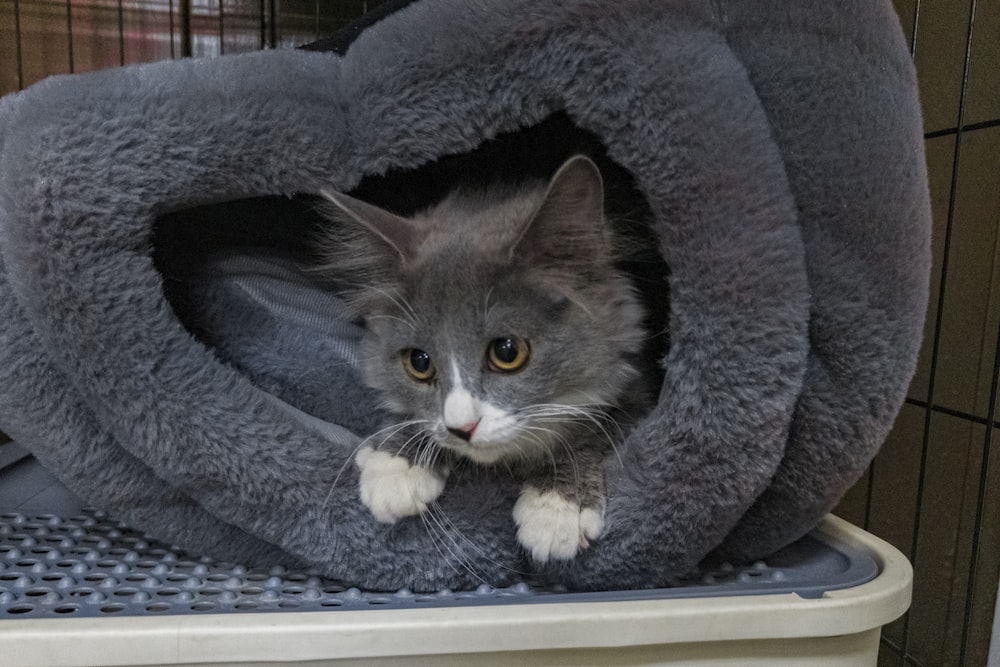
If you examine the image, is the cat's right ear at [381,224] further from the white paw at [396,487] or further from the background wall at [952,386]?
the background wall at [952,386]

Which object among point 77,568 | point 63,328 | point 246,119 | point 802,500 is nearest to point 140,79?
point 246,119

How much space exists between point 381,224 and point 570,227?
0.28 m

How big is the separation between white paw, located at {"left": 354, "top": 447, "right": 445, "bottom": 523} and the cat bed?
20mm

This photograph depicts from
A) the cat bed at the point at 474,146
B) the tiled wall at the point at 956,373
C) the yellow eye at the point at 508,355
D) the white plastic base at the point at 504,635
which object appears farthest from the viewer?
the tiled wall at the point at 956,373

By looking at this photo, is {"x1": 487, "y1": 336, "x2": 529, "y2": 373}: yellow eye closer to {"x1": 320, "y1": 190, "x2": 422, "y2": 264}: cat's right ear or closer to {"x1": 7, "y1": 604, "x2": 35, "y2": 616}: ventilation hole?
{"x1": 320, "y1": 190, "x2": 422, "y2": 264}: cat's right ear

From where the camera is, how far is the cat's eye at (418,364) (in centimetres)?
103

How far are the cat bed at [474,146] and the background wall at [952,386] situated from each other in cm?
78

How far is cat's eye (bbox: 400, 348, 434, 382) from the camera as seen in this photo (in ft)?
3.37

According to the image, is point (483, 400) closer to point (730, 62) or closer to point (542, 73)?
point (542, 73)

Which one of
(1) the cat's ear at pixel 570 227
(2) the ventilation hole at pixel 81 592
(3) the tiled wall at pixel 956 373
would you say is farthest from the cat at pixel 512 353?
(3) the tiled wall at pixel 956 373

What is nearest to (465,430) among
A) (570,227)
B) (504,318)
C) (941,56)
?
(504,318)

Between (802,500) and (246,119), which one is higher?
(246,119)

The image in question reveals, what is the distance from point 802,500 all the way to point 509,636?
17.8 inches

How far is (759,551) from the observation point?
3.23 feet
